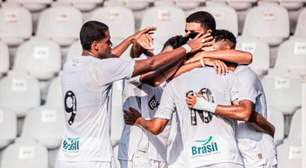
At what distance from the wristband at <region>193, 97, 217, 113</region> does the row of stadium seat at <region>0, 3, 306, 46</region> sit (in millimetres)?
1368

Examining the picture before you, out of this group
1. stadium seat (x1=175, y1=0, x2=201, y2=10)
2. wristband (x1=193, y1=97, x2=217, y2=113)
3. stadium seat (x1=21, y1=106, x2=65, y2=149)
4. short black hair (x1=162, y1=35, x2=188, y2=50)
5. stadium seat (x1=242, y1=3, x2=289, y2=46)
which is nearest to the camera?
wristband (x1=193, y1=97, x2=217, y2=113)

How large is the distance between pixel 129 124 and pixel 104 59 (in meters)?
0.45

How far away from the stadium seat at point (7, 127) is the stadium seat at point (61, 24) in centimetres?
58

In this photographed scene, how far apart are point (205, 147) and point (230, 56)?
19.4 inches

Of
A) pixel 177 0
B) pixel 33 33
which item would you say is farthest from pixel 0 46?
pixel 177 0

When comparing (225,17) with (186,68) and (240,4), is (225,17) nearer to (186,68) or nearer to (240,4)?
(240,4)

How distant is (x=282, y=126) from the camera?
4.50 metres

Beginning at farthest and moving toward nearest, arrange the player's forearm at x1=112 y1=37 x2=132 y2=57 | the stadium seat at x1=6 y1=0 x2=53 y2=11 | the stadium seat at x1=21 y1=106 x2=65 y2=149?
the stadium seat at x1=6 y1=0 x2=53 y2=11 < the stadium seat at x1=21 y1=106 x2=65 y2=149 < the player's forearm at x1=112 y1=37 x2=132 y2=57

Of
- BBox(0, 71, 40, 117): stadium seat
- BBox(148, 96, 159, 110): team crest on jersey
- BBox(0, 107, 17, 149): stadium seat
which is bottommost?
BBox(0, 107, 17, 149): stadium seat

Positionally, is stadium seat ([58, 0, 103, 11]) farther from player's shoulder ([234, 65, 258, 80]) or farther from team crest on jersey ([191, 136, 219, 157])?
team crest on jersey ([191, 136, 219, 157])

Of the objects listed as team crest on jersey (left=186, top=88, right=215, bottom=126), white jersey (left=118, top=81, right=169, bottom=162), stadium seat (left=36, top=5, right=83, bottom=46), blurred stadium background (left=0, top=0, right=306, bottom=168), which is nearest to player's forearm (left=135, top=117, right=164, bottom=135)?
white jersey (left=118, top=81, right=169, bottom=162)

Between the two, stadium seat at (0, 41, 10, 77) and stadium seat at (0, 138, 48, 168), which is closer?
stadium seat at (0, 138, 48, 168)

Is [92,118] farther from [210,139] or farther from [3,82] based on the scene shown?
[3,82]

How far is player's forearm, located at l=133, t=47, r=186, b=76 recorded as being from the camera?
3.53 meters
